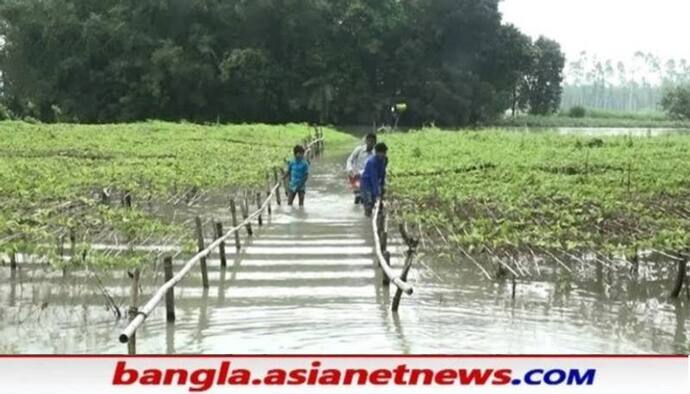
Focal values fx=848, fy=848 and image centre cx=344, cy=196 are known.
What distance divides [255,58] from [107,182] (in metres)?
35.8

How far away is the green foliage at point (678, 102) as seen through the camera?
64.6 metres

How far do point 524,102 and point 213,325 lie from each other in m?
63.5

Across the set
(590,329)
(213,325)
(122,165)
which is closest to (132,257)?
(213,325)

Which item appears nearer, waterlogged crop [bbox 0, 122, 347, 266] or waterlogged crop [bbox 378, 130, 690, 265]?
waterlogged crop [bbox 0, 122, 347, 266]

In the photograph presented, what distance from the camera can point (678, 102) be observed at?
6512 centimetres

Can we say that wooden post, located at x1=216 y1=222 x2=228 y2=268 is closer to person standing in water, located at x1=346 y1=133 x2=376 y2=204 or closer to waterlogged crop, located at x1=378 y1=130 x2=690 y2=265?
waterlogged crop, located at x1=378 y1=130 x2=690 y2=265

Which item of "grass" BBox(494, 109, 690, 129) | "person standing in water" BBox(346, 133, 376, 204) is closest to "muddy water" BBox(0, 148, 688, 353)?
"person standing in water" BBox(346, 133, 376, 204)

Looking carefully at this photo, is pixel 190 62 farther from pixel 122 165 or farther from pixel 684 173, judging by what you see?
pixel 684 173

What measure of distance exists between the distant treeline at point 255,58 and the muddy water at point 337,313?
40.9 m

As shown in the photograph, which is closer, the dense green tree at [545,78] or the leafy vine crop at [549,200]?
the leafy vine crop at [549,200]

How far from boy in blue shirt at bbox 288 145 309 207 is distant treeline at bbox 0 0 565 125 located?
34.7 metres

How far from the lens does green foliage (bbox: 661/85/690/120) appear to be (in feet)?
212

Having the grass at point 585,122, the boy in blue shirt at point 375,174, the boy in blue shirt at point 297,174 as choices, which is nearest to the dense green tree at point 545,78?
the grass at point 585,122

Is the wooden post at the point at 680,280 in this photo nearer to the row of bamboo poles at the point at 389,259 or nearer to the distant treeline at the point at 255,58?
the row of bamboo poles at the point at 389,259
